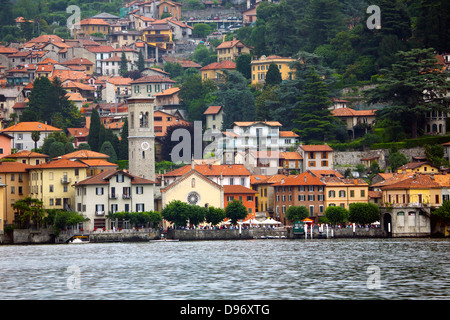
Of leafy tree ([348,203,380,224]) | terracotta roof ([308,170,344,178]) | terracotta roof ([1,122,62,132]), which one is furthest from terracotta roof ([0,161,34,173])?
leafy tree ([348,203,380,224])

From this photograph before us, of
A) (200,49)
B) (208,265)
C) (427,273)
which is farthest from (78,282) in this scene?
(200,49)

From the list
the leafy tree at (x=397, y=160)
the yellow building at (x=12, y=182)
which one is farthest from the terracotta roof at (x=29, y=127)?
the leafy tree at (x=397, y=160)

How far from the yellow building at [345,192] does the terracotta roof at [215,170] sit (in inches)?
443

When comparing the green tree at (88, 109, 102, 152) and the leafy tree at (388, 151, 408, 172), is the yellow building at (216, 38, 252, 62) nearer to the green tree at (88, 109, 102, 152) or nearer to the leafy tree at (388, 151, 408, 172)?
the green tree at (88, 109, 102, 152)

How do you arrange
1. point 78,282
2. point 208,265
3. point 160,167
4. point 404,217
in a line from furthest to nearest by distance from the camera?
point 160,167
point 404,217
point 208,265
point 78,282

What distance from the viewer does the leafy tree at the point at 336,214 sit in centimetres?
10399

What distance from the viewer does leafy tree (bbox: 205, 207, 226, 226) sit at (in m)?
105

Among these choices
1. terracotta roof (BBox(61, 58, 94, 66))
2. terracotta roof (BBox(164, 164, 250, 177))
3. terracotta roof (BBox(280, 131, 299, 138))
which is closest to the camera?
terracotta roof (BBox(164, 164, 250, 177))

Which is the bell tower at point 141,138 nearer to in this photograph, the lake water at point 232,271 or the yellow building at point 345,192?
A: the yellow building at point 345,192

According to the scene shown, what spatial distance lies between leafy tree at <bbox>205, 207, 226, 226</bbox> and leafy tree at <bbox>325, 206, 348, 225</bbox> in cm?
A: 977

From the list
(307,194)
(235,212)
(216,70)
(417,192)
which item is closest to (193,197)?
(235,212)
